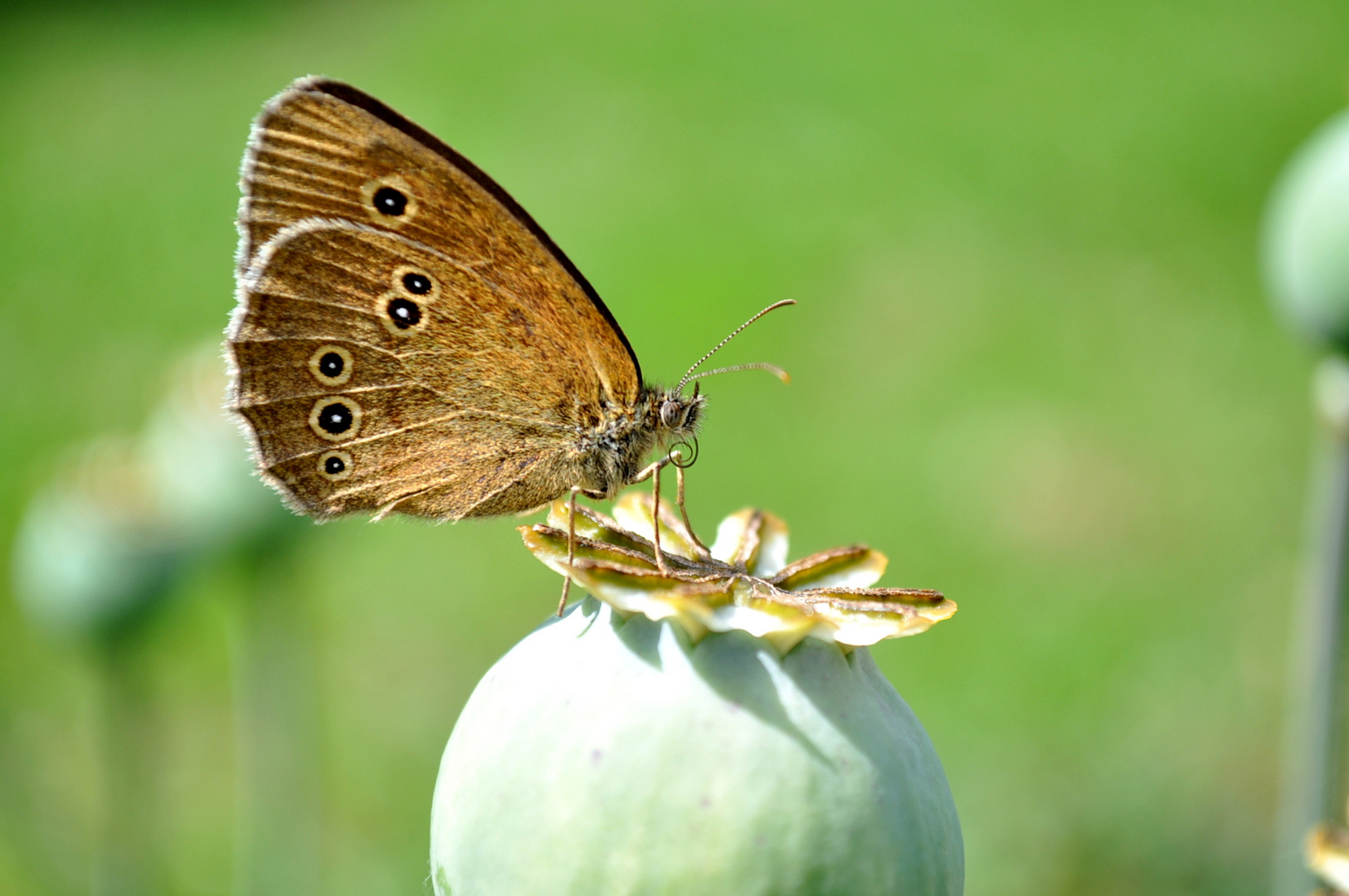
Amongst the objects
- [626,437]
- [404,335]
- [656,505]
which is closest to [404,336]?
[404,335]

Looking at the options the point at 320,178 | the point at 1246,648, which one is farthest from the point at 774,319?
the point at 320,178

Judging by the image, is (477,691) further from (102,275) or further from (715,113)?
(715,113)

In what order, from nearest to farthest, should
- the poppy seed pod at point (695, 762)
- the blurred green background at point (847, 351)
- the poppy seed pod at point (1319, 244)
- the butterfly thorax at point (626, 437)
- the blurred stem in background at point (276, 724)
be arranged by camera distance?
1. the poppy seed pod at point (695, 762)
2. the butterfly thorax at point (626, 437)
3. the poppy seed pod at point (1319, 244)
4. the blurred stem in background at point (276, 724)
5. the blurred green background at point (847, 351)

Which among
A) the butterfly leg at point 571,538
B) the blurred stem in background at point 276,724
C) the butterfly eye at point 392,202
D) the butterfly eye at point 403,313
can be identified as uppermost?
the butterfly eye at point 392,202

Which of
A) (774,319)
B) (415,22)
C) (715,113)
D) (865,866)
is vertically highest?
(415,22)

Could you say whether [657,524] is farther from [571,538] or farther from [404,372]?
[404,372]

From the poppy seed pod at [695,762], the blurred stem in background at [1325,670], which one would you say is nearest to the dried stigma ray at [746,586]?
the poppy seed pod at [695,762]

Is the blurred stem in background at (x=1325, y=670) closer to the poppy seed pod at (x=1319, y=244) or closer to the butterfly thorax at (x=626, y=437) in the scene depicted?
the poppy seed pod at (x=1319, y=244)

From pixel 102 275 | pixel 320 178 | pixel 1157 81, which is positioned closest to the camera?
pixel 320 178

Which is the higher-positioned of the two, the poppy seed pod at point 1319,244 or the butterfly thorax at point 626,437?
the poppy seed pod at point 1319,244
